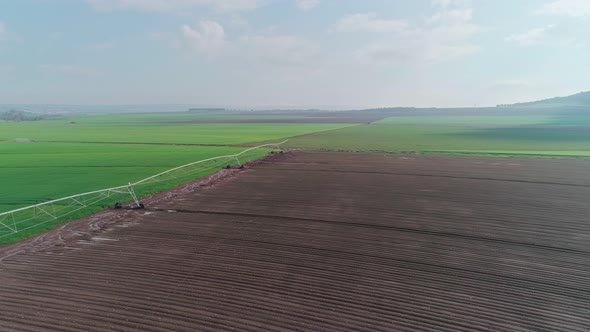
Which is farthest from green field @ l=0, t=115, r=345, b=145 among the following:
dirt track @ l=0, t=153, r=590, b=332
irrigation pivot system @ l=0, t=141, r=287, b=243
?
dirt track @ l=0, t=153, r=590, b=332

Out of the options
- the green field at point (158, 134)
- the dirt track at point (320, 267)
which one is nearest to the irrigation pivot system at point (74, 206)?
the dirt track at point (320, 267)

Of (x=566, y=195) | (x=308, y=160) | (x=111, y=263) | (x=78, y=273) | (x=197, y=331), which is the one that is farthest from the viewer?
(x=308, y=160)

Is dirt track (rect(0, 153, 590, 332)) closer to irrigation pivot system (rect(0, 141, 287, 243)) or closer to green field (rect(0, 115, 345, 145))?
irrigation pivot system (rect(0, 141, 287, 243))

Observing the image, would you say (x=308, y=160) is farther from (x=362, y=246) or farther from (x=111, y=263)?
(x=111, y=263)

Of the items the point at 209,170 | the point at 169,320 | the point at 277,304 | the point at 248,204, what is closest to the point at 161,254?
the point at 169,320

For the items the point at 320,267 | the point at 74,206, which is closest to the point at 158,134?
the point at 74,206

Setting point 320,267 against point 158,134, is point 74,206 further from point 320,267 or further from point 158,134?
point 158,134

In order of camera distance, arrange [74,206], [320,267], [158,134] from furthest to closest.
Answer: [158,134] < [74,206] < [320,267]

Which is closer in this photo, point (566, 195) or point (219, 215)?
point (219, 215)
